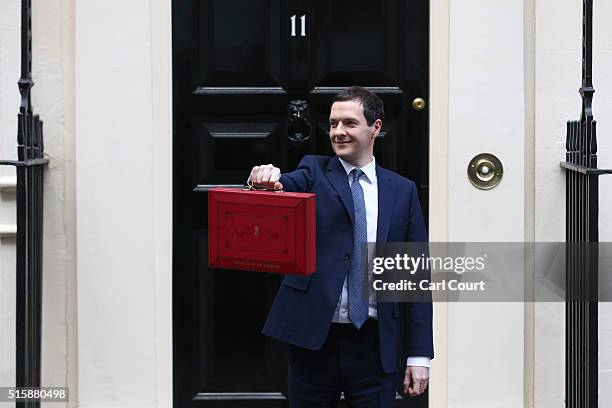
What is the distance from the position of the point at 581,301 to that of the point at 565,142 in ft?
2.49

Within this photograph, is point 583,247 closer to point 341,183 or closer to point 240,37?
point 341,183

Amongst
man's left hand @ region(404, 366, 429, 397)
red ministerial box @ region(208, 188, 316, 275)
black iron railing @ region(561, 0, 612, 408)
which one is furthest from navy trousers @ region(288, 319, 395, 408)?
black iron railing @ region(561, 0, 612, 408)

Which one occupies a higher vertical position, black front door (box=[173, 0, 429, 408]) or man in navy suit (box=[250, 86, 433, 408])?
black front door (box=[173, 0, 429, 408])

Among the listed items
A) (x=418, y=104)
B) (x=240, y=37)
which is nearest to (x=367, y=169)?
(x=418, y=104)

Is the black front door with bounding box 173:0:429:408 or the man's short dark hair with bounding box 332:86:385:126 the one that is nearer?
the man's short dark hair with bounding box 332:86:385:126

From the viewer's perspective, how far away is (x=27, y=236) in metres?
5.60

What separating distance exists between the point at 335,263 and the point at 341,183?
11.5 inches

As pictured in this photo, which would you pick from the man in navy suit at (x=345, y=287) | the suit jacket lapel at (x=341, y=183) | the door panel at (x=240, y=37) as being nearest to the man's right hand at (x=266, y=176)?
the man in navy suit at (x=345, y=287)

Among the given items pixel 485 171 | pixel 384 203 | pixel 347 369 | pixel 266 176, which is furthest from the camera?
pixel 485 171

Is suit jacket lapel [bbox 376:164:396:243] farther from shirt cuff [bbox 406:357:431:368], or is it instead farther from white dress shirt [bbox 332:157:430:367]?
shirt cuff [bbox 406:357:431:368]

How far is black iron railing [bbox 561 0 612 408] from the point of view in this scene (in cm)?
550

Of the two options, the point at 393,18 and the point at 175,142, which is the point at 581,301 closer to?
the point at 393,18

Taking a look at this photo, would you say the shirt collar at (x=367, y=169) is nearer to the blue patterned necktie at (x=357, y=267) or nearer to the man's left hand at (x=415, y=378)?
the blue patterned necktie at (x=357, y=267)

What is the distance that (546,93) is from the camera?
19.6ft
